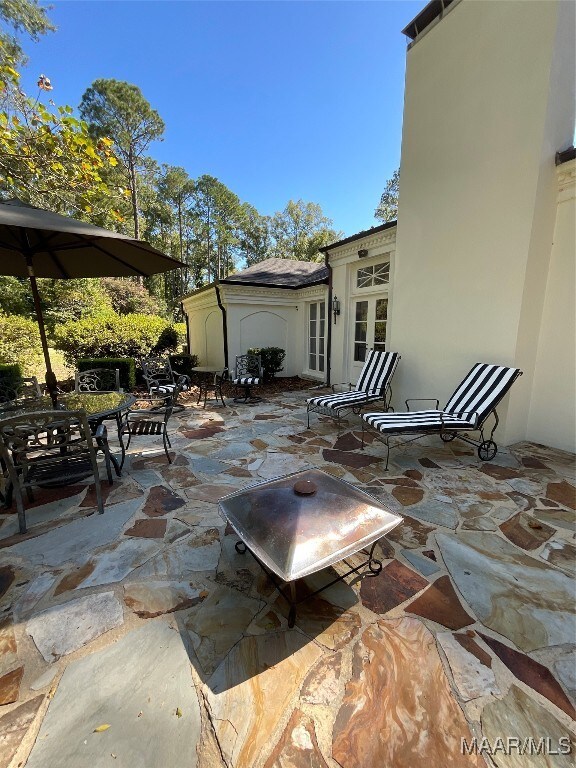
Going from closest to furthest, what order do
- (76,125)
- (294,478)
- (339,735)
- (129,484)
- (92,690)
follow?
1. (339,735)
2. (92,690)
3. (294,478)
4. (129,484)
5. (76,125)

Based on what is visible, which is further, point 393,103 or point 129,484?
point 393,103

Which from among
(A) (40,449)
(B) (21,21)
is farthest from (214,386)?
(B) (21,21)

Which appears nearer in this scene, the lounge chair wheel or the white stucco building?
the white stucco building

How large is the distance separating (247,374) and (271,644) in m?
6.89

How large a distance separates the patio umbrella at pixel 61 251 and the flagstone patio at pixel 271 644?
6.52ft

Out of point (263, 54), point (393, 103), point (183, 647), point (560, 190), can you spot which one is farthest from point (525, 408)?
point (263, 54)

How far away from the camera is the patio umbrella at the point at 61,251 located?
2.53 m

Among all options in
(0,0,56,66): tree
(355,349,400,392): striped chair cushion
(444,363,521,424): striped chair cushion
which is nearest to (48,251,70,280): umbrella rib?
(355,349,400,392): striped chair cushion

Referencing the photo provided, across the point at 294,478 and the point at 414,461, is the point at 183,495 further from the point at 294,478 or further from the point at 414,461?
the point at 414,461

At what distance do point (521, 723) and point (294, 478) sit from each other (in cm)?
153

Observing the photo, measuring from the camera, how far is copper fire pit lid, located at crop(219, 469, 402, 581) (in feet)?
5.17

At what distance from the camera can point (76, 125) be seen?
4.11 m

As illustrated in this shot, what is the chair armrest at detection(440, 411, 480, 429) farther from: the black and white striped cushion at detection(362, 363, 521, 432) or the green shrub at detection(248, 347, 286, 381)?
the green shrub at detection(248, 347, 286, 381)

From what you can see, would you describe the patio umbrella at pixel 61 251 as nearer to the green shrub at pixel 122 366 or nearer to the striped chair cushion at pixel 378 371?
the striped chair cushion at pixel 378 371
